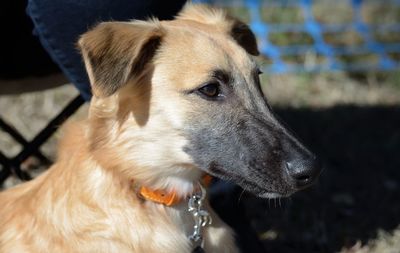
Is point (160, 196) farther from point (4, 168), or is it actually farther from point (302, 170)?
point (4, 168)

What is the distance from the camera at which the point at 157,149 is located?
2.95 meters

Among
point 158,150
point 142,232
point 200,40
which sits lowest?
point 142,232

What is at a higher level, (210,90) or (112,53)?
(112,53)

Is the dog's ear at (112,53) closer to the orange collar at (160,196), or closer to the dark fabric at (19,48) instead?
the orange collar at (160,196)

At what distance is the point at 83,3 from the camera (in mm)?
3234

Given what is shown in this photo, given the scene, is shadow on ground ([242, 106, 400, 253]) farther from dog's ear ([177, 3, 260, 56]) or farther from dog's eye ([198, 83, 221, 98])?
dog's eye ([198, 83, 221, 98])

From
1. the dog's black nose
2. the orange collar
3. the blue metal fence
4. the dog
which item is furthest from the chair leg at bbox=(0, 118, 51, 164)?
the blue metal fence

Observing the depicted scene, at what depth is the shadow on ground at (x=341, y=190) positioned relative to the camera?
13.8ft

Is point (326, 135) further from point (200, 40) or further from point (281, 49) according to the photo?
point (200, 40)

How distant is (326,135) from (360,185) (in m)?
0.70

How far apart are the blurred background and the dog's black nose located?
126cm

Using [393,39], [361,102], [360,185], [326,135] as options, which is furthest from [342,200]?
[393,39]

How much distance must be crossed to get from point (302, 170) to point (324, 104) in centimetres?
321

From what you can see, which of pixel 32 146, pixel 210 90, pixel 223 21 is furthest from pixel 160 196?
pixel 32 146
